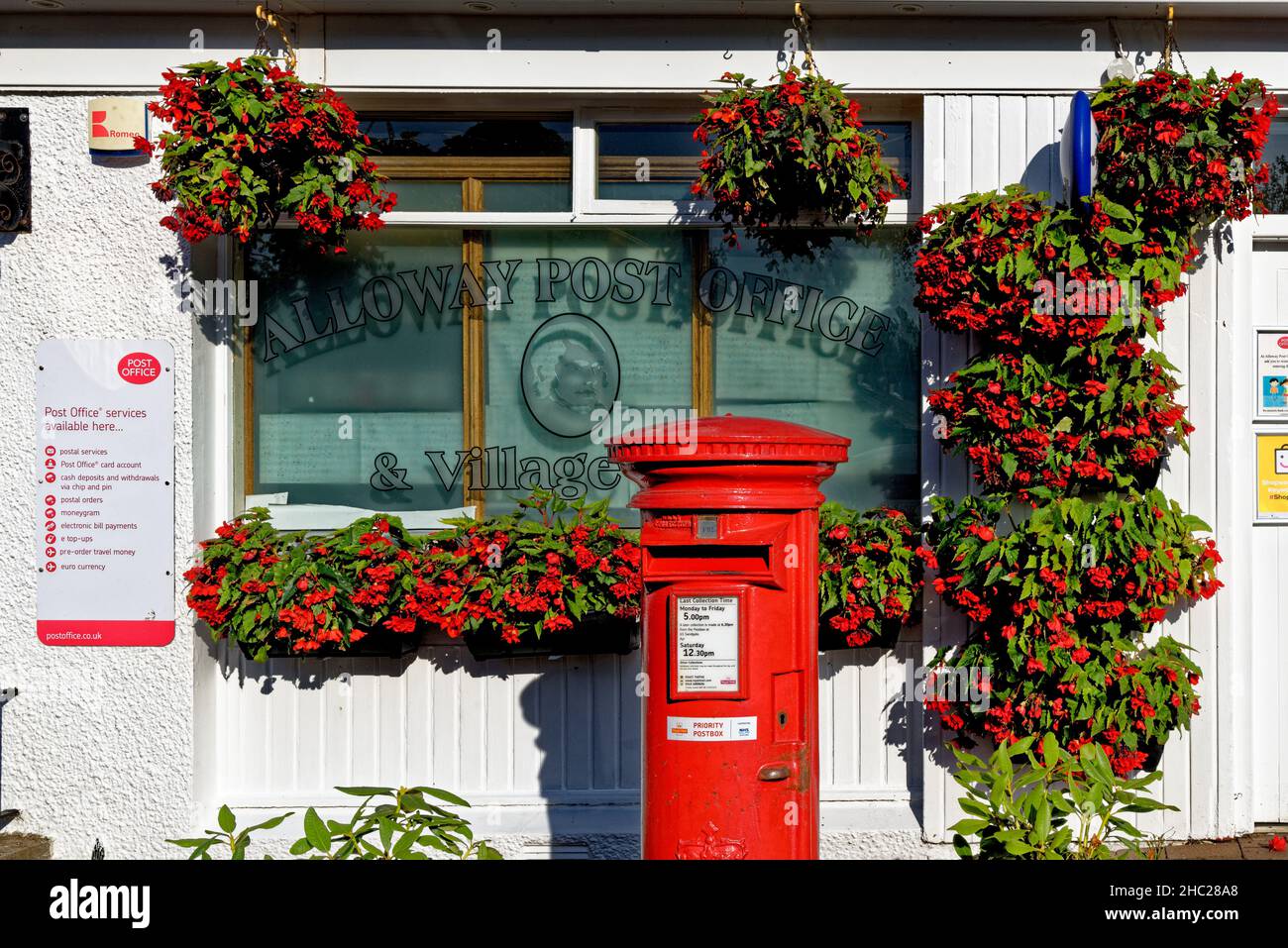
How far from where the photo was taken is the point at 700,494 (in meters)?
3.77

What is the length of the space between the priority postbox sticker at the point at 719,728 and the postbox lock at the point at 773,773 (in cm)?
11

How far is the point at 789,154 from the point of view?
17.9 feet

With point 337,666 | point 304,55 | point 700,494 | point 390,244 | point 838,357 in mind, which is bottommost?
point 337,666

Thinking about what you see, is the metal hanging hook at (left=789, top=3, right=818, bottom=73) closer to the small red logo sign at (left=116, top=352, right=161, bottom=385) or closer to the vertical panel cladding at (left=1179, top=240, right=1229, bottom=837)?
the vertical panel cladding at (left=1179, top=240, right=1229, bottom=837)

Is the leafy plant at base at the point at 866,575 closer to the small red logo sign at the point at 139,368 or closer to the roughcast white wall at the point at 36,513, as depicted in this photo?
the roughcast white wall at the point at 36,513

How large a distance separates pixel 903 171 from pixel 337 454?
10.4ft

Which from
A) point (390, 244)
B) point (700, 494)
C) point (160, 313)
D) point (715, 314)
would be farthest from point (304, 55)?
point (700, 494)

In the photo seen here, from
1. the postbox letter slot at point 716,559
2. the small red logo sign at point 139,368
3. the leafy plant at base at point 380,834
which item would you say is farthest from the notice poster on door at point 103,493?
the postbox letter slot at point 716,559

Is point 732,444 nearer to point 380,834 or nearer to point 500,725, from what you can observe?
point 380,834

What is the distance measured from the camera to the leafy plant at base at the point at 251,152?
5383 mm

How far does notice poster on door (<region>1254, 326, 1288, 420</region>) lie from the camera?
5.92 meters

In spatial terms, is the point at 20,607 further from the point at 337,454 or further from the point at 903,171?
the point at 903,171

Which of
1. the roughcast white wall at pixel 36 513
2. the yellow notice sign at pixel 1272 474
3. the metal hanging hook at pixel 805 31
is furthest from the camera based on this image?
the yellow notice sign at pixel 1272 474

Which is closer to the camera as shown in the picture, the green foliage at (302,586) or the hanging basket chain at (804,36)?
the green foliage at (302,586)
